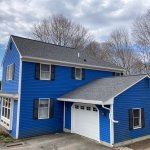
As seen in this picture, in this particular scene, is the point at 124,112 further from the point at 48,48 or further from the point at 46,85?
the point at 48,48

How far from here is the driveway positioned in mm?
10788

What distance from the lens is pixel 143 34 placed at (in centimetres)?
2731

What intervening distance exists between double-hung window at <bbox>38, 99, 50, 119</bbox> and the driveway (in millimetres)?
1481

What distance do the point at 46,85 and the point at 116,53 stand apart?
23.6 metres

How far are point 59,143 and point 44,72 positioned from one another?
17.4 ft

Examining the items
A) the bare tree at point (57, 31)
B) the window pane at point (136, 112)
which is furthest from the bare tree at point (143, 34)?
the window pane at point (136, 112)

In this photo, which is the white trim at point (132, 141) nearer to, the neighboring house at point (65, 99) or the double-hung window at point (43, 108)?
the neighboring house at point (65, 99)

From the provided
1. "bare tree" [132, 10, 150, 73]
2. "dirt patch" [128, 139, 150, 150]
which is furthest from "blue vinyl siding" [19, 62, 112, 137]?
"bare tree" [132, 10, 150, 73]

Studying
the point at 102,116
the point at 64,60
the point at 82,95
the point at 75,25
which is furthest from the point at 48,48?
the point at 75,25

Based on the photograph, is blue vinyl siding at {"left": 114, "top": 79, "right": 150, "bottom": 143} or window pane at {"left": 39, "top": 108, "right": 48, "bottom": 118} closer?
blue vinyl siding at {"left": 114, "top": 79, "right": 150, "bottom": 143}

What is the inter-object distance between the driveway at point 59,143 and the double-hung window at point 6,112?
280cm

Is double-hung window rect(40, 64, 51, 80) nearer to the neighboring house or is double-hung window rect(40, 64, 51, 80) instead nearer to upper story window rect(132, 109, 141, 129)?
the neighboring house

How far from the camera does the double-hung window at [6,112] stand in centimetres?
1458

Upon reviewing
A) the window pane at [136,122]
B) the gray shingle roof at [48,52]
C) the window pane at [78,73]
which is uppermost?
the gray shingle roof at [48,52]
